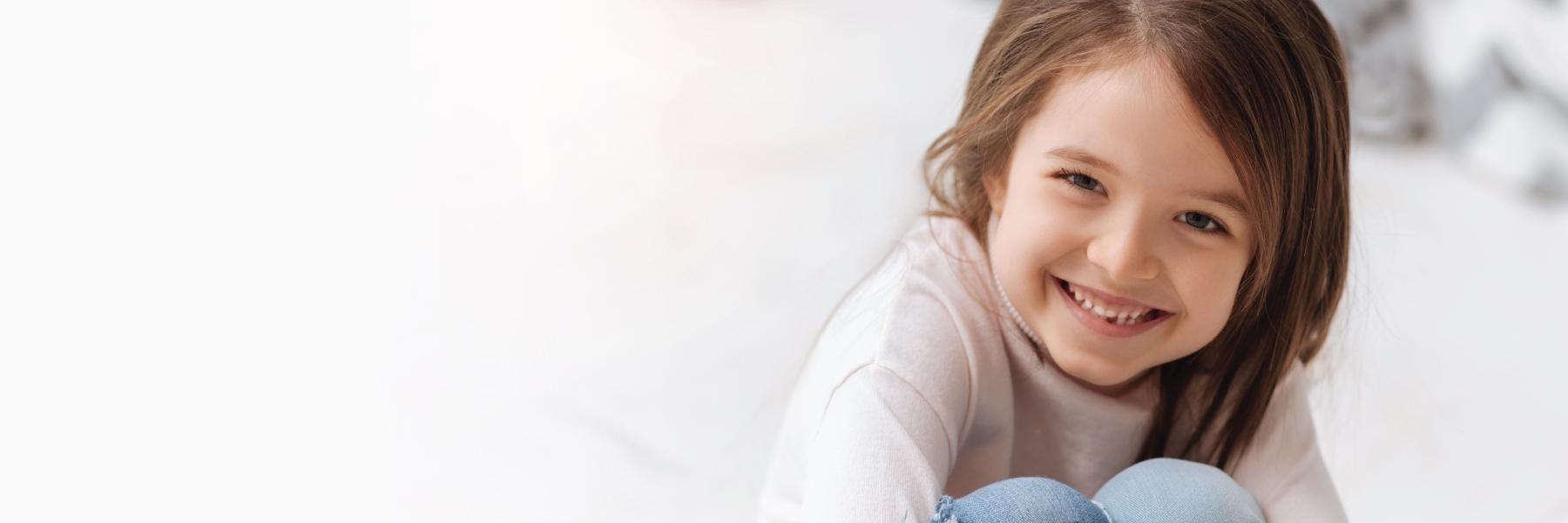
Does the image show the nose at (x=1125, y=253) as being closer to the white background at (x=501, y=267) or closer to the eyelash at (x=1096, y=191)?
the eyelash at (x=1096, y=191)

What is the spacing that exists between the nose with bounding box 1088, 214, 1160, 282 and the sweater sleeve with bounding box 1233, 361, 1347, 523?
0.23m

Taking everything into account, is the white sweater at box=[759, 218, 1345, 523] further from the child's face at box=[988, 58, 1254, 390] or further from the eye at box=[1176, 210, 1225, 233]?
the eye at box=[1176, 210, 1225, 233]

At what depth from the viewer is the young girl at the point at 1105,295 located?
852 mm

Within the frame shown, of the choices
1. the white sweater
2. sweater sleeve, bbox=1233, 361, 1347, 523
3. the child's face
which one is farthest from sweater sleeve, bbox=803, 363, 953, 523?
sweater sleeve, bbox=1233, 361, 1347, 523

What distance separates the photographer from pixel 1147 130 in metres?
0.84

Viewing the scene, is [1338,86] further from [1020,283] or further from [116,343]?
[116,343]

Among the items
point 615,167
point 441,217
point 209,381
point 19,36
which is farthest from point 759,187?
point 19,36

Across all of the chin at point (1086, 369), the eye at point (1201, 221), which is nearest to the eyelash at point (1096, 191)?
the eye at point (1201, 221)

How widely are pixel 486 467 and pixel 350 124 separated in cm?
62

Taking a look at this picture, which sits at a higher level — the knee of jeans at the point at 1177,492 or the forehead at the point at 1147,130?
the forehead at the point at 1147,130

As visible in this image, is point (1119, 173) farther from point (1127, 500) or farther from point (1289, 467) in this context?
point (1289, 467)

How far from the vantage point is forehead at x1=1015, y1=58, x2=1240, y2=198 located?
2.75 feet

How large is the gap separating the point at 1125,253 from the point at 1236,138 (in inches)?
3.4

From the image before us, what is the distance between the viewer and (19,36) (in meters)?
1.70
